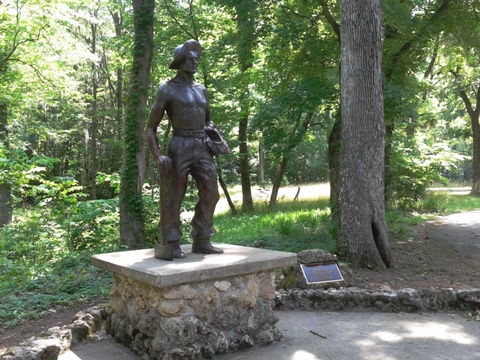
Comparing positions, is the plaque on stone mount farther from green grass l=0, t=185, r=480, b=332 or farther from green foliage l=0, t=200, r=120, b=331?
green foliage l=0, t=200, r=120, b=331

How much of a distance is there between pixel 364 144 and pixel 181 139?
461 centimetres

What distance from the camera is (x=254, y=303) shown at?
504 cm

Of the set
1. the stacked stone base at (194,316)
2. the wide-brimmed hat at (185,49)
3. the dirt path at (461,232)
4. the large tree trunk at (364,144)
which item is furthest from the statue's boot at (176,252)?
the dirt path at (461,232)

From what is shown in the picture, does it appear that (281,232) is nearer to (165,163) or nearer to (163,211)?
(163,211)

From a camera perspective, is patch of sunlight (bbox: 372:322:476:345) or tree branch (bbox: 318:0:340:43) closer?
patch of sunlight (bbox: 372:322:476:345)

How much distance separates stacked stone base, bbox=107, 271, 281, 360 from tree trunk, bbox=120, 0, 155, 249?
5070mm

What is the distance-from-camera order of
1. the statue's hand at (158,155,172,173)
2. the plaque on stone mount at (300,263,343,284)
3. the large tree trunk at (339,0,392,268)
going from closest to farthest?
the statue's hand at (158,155,172,173)
the plaque on stone mount at (300,263,343,284)
the large tree trunk at (339,0,392,268)

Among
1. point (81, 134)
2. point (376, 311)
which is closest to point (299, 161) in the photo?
point (81, 134)

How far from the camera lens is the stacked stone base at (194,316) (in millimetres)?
4457

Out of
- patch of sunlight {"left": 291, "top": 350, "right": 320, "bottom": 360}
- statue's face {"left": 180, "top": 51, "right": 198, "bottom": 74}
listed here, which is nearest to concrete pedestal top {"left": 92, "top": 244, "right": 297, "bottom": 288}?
patch of sunlight {"left": 291, "top": 350, "right": 320, "bottom": 360}

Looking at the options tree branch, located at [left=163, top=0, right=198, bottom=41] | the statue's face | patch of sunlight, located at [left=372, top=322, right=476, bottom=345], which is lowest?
patch of sunlight, located at [left=372, top=322, right=476, bottom=345]

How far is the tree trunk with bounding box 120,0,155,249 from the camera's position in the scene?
10352mm

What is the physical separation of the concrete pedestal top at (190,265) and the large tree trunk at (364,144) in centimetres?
370

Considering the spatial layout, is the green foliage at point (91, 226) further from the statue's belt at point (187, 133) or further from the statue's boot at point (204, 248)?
the statue's belt at point (187, 133)
